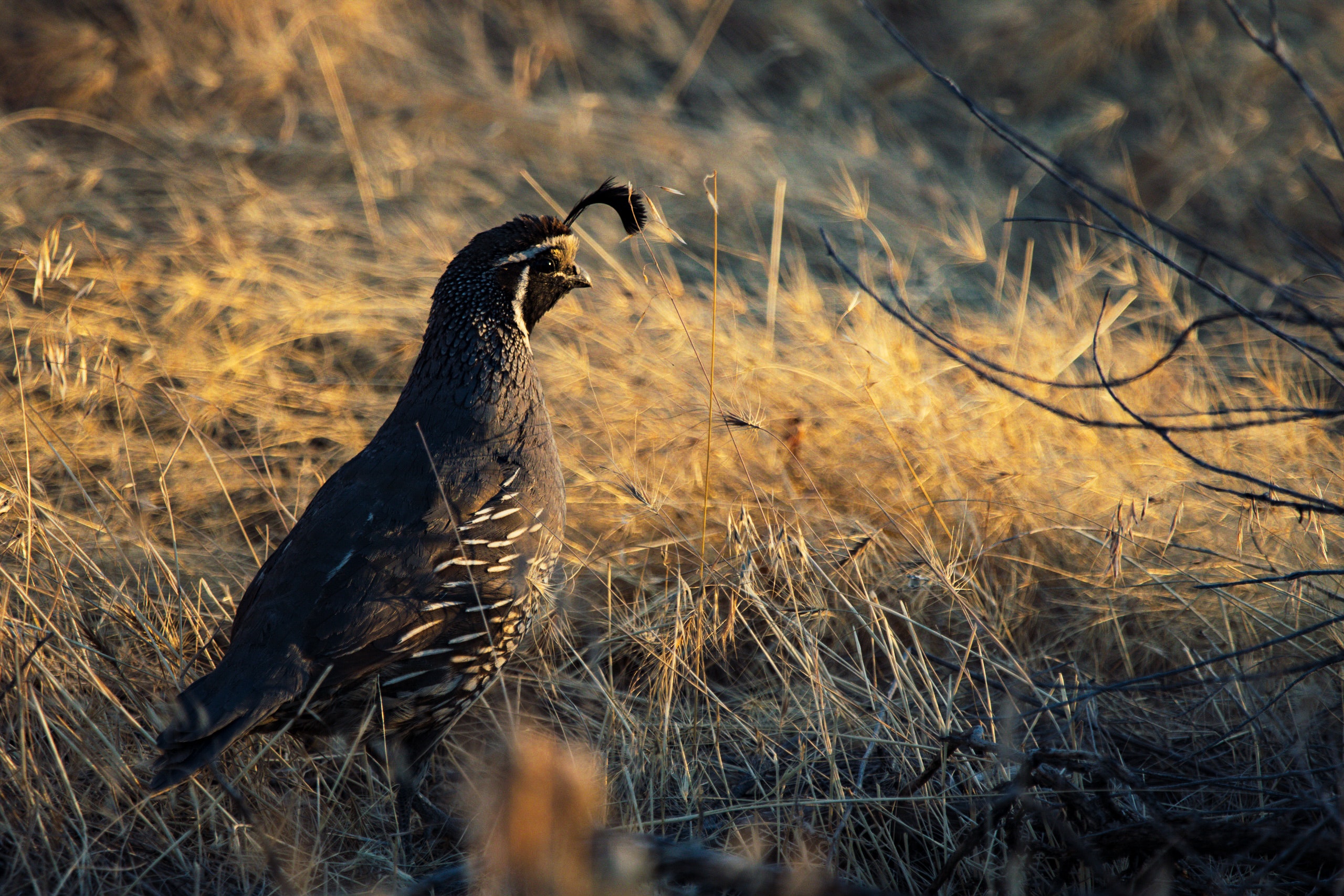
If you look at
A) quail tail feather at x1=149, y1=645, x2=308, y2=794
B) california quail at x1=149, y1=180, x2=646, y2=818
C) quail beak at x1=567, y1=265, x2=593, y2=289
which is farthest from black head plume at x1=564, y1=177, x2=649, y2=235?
quail tail feather at x1=149, y1=645, x2=308, y2=794

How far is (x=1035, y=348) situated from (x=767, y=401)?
44.2 inches

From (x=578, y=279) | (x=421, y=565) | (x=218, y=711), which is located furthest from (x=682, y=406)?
(x=218, y=711)

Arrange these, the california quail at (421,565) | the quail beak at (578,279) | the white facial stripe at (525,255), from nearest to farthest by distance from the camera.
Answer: the california quail at (421,565) < the white facial stripe at (525,255) < the quail beak at (578,279)

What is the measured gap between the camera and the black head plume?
10.2 ft

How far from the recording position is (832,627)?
314 centimetres

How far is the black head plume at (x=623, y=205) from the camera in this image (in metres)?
3.10

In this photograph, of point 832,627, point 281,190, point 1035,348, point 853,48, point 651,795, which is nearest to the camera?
point 651,795

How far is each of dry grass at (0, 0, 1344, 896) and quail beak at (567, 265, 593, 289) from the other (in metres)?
0.34

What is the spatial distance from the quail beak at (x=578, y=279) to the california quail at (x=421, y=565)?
162mm

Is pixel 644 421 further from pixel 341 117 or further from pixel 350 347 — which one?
pixel 341 117

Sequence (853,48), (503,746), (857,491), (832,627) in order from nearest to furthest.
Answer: (503,746) → (832,627) → (857,491) → (853,48)

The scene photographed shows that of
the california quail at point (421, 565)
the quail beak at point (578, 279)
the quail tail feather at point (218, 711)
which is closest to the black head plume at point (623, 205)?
the quail beak at point (578, 279)

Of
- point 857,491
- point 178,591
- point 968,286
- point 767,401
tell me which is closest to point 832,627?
point 857,491

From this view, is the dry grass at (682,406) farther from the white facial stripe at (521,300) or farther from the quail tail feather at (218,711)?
the white facial stripe at (521,300)
